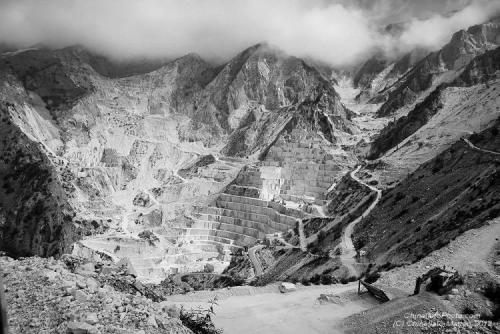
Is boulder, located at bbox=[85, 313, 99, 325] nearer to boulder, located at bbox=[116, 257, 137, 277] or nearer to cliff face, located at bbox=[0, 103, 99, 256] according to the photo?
boulder, located at bbox=[116, 257, 137, 277]

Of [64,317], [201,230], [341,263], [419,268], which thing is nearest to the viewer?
[64,317]

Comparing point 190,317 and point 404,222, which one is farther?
point 404,222

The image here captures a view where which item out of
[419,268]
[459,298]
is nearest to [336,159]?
[419,268]

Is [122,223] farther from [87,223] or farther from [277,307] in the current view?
[277,307]

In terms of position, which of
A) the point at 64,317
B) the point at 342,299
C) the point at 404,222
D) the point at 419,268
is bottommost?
the point at 64,317

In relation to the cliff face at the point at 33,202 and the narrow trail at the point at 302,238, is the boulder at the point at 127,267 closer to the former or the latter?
the narrow trail at the point at 302,238

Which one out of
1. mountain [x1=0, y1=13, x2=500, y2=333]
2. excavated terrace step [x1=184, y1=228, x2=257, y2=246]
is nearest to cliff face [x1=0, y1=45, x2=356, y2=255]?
mountain [x1=0, y1=13, x2=500, y2=333]

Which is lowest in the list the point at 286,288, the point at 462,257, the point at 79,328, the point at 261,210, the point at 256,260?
the point at 79,328

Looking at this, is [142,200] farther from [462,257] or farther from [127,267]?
[462,257]

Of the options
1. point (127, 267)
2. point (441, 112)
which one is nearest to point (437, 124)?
point (441, 112)

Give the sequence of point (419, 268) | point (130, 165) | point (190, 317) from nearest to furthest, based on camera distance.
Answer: point (190, 317)
point (419, 268)
point (130, 165)

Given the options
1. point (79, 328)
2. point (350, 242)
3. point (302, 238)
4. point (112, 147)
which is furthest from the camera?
point (112, 147)
